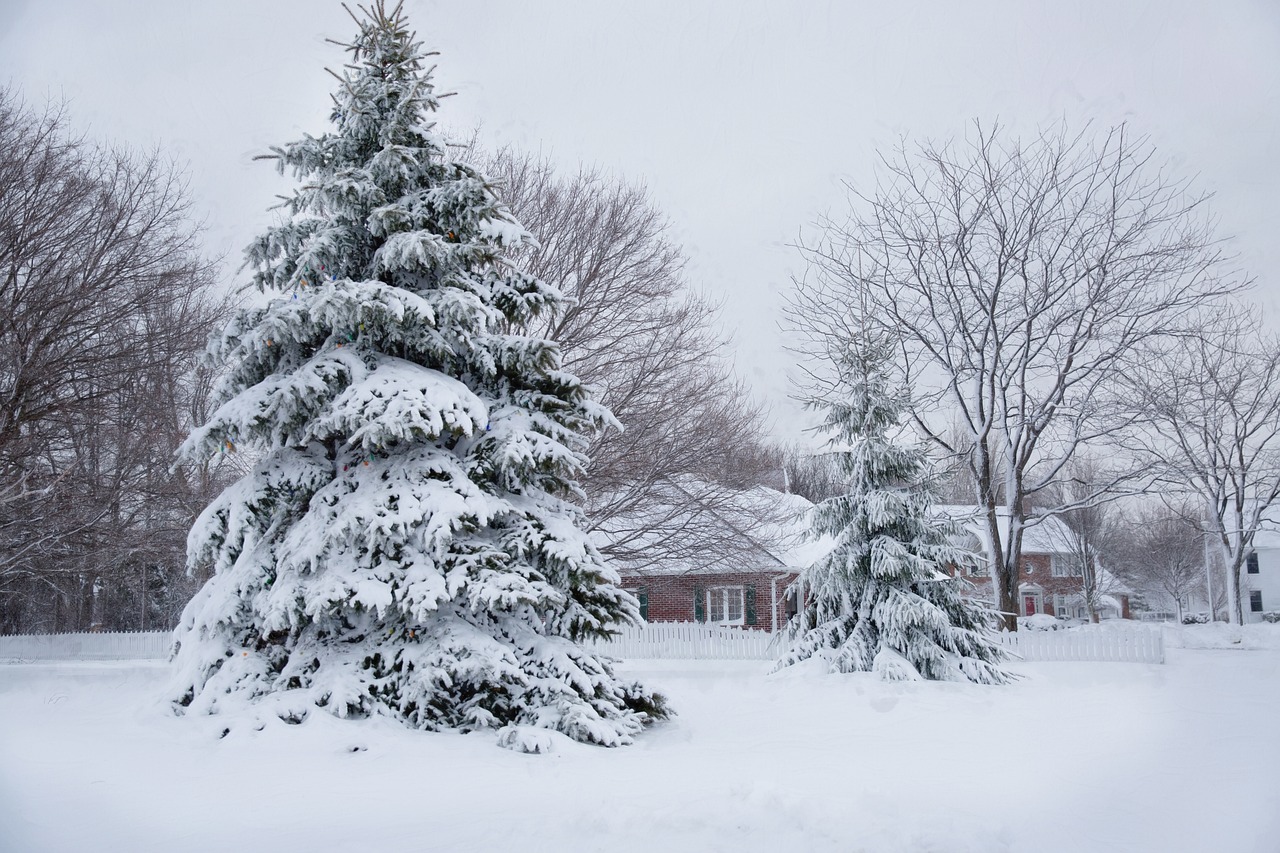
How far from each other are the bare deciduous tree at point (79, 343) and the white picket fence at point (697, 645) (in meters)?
3.90

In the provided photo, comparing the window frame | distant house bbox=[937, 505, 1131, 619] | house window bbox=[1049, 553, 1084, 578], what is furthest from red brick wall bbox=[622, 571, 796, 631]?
house window bbox=[1049, 553, 1084, 578]

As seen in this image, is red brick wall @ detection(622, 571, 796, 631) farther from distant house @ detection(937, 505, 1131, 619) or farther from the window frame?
distant house @ detection(937, 505, 1131, 619)

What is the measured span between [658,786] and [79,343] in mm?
14260

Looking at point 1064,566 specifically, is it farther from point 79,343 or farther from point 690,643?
point 79,343

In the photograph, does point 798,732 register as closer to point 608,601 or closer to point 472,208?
point 608,601

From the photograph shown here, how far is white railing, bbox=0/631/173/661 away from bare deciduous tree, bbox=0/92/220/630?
15.5 feet

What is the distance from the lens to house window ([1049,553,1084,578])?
42.0 metres

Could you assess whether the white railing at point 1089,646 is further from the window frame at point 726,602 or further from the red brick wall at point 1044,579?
the red brick wall at point 1044,579

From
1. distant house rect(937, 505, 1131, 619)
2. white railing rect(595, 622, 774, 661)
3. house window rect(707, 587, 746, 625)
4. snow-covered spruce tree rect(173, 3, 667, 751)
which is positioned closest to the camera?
snow-covered spruce tree rect(173, 3, 667, 751)

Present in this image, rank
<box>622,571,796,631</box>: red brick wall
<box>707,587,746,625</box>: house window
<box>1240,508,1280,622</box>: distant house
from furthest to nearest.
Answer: <box>1240,508,1280,622</box>: distant house → <box>707,587,746,625</box>: house window → <box>622,571,796,631</box>: red brick wall

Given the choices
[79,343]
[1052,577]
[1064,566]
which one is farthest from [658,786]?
[1064,566]

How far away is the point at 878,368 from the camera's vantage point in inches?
556

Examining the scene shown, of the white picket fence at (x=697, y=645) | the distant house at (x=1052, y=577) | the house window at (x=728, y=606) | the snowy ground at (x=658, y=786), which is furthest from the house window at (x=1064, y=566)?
the snowy ground at (x=658, y=786)

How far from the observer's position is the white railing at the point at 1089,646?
652 inches
